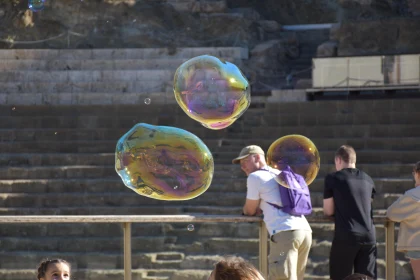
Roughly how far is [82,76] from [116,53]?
0.94 m

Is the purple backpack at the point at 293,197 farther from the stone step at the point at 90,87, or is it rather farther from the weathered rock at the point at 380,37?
the weathered rock at the point at 380,37

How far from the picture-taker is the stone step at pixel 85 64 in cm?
1789

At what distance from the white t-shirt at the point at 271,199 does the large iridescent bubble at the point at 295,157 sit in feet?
1.82

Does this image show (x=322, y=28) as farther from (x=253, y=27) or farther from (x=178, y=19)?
(x=178, y=19)

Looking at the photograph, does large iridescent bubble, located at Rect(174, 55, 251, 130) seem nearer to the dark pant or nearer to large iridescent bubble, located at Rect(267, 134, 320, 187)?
large iridescent bubble, located at Rect(267, 134, 320, 187)

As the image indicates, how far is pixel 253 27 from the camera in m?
20.5

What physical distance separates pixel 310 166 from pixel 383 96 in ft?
31.4

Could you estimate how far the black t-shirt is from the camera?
21.4ft

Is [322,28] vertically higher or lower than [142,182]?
higher

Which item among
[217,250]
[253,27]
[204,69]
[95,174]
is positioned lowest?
[217,250]

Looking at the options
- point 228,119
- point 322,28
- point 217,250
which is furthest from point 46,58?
point 228,119

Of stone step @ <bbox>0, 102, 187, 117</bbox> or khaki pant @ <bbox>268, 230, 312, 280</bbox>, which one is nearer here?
khaki pant @ <bbox>268, 230, 312, 280</bbox>

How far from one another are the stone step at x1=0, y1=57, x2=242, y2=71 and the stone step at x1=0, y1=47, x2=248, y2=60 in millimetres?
160

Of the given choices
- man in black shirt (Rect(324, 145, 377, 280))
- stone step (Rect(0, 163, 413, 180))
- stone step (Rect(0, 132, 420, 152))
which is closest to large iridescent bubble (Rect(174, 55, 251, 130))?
man in black shirt (Rect(324, 145, 377, 280))
